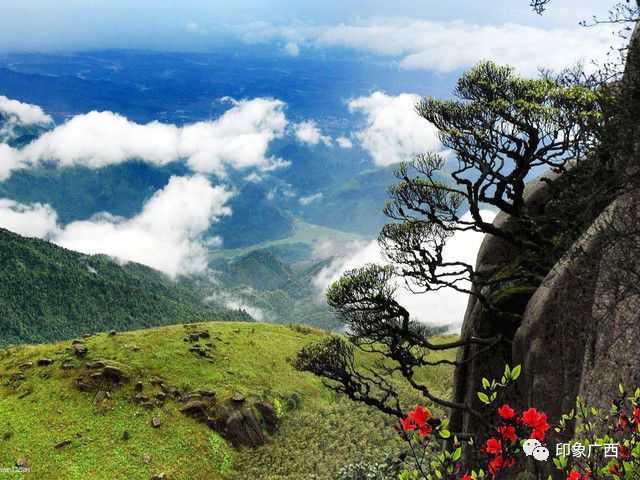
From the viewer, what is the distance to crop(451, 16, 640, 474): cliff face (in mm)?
10656

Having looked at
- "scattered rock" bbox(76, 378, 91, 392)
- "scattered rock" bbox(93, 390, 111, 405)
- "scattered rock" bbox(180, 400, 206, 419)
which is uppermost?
"scattered rock" bbox(76, 378, 91, 392)

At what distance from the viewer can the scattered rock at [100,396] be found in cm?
3356

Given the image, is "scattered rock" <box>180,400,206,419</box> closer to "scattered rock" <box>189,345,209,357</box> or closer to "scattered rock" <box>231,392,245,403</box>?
"scattered rock" <box>231,392,245,403</box>

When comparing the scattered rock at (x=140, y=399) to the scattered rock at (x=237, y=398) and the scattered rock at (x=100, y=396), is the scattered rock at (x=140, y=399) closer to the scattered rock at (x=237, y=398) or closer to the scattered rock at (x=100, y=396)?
the scattered rock at (x=100, y=396)

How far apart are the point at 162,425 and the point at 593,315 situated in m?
29.9

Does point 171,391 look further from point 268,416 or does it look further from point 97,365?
point 268,416

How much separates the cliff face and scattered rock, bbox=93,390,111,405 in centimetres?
2656

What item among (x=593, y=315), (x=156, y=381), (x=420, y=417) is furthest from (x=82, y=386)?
(x=420, y=417)

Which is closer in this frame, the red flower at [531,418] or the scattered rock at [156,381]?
the red flower at [531,418]

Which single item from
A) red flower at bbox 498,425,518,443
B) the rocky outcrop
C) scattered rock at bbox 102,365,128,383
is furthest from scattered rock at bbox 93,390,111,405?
red flower at bbox 498,425,518,443

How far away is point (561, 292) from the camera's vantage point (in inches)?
566

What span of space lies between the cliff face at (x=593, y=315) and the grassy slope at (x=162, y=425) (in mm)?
18151

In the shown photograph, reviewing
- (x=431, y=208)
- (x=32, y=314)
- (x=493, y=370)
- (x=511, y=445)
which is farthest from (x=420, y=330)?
(x=32, y=314)

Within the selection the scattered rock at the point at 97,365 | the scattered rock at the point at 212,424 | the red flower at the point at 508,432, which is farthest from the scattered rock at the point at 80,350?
the red flower at the point at 508,432
